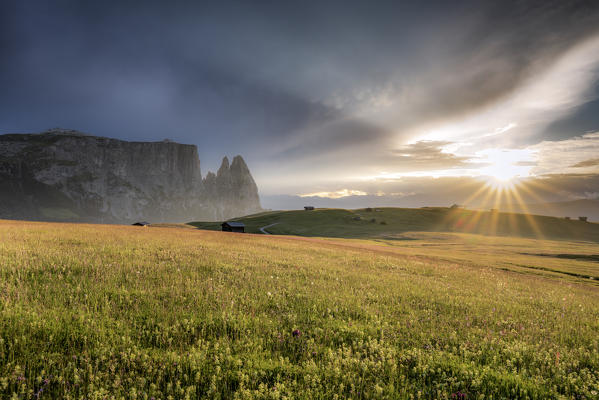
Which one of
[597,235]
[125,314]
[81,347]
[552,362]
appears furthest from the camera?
[597,235]

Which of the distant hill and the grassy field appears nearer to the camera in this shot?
the grassy field

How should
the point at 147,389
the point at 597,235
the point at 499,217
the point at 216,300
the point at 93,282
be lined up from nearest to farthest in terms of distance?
the point at 147,389 → the point at 216,300 → the point at 93,282 → the point at 597,235 → the point at 499,217

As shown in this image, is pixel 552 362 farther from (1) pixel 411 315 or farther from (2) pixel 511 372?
(1) pixel 411 315

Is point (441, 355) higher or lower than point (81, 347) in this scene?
lower

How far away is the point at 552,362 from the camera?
5652 mm

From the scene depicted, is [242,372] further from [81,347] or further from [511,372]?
[511,372]

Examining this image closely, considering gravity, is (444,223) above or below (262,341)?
below

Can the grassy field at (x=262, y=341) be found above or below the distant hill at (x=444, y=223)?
above

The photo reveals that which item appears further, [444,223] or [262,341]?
[444,223]

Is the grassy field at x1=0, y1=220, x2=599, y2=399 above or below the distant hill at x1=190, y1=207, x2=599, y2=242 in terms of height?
above

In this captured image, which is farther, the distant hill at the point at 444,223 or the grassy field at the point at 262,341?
the distant hill at the point at 444,223

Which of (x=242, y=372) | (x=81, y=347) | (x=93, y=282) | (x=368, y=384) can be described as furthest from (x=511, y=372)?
(x=93, y=282)

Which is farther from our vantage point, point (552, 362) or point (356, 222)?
point (356, 222)

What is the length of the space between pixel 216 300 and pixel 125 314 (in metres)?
2.15
